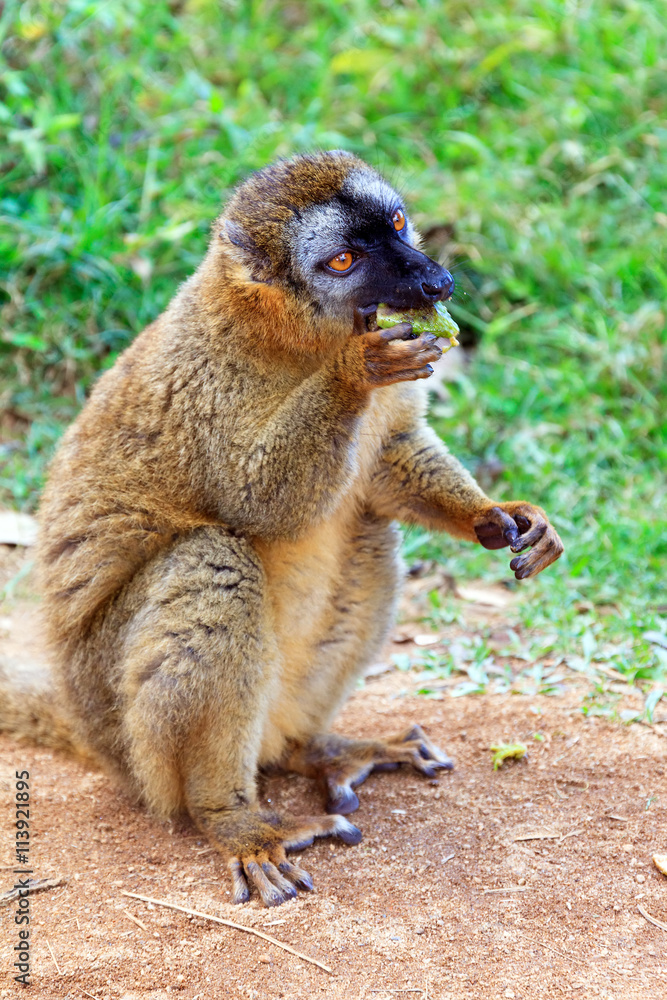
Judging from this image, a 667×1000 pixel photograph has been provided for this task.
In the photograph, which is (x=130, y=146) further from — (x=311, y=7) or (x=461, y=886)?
(x=461, y=886)

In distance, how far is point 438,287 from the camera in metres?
3.81

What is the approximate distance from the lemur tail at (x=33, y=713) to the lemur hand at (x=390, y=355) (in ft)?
6.94

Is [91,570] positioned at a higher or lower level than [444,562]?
higher

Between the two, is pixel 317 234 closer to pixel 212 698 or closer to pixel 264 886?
pixel 212 698

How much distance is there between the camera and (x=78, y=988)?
10.8ft

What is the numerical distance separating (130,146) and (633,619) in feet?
17.1

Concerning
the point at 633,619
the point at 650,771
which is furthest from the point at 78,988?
the point at 633,619

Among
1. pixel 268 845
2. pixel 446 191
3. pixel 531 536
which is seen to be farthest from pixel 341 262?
pixel 446 191

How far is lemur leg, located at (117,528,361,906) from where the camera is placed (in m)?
3.78

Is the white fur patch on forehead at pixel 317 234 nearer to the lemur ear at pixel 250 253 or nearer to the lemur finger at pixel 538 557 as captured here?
the lemur ear at pixel 250 253

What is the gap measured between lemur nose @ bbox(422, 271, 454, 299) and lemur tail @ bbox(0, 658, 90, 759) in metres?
2.40

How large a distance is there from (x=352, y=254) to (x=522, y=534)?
51.3 inches

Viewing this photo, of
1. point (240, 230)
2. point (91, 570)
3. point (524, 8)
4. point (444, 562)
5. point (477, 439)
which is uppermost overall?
point (524, 8)

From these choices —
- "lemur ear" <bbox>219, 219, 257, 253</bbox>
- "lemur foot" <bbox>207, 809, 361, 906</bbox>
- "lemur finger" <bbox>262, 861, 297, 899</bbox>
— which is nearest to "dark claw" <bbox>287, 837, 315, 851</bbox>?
"lemur foot" <bbox>207, 809, 361, 906</bbox>
